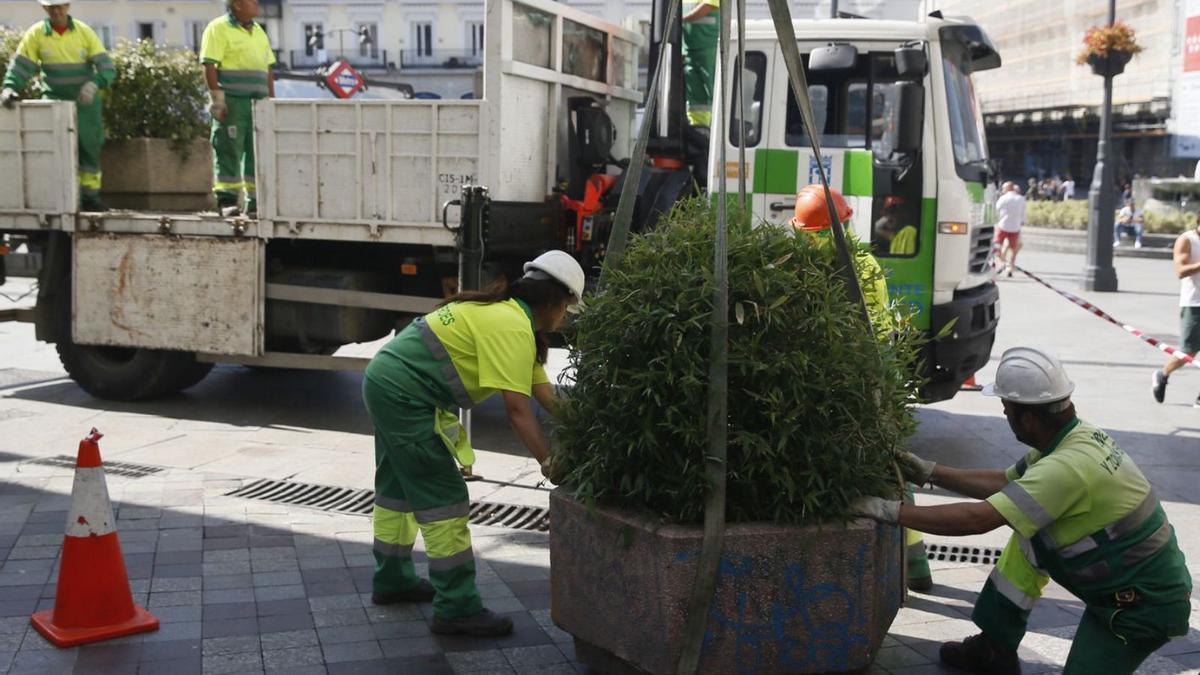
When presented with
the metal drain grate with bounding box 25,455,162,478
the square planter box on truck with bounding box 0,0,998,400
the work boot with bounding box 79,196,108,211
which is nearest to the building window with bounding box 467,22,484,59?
the work boot with bounding box 79,196,108,211

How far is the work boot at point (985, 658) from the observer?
4.26 meters

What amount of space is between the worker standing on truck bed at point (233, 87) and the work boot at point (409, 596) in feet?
16.8

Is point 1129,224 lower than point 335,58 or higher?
lower

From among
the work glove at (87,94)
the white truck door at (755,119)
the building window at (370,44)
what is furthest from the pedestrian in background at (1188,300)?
the building window at (370,44)

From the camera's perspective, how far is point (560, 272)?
4465 mm

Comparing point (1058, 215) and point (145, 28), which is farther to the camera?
point (145, 28)

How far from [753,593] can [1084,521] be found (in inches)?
40.2

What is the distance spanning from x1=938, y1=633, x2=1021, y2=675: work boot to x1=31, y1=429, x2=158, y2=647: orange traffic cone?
297 centimetres

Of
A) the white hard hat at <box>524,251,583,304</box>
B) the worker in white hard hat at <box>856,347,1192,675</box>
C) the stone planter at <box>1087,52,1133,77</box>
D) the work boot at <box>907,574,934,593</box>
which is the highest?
the stone planter at <box>1087,52,1133,77</box>

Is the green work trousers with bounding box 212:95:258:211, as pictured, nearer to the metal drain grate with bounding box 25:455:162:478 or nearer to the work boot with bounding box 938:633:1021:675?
the metal drain grate with bounding box 25:455:162:478

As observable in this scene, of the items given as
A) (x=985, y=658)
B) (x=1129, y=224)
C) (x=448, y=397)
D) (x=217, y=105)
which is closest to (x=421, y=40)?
(x=1129, y=224)

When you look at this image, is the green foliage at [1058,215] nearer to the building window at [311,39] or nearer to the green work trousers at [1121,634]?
the green work trousers at [1121,634]

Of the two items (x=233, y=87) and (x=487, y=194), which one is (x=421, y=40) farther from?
(x=487, y=194)

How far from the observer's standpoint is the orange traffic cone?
4480 millimetres
